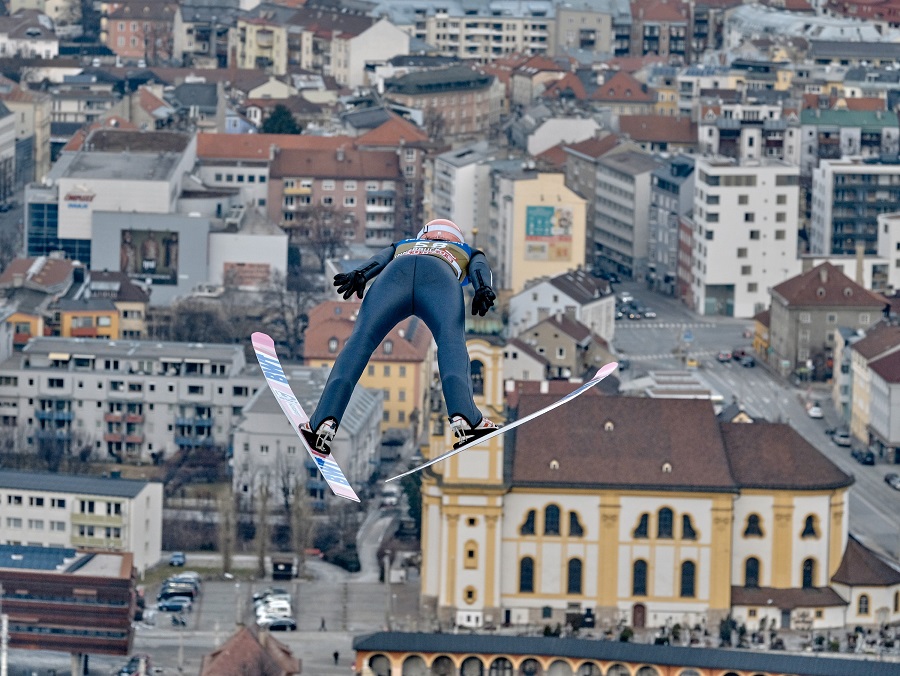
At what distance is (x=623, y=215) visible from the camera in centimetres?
7894

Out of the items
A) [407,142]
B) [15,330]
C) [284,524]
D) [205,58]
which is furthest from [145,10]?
[284,524]

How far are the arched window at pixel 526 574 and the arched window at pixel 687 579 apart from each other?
1.99 m

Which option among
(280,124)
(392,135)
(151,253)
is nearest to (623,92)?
(280,124)

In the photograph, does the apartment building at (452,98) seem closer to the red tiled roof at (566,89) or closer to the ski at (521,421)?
the red tiled roof at (566,89)

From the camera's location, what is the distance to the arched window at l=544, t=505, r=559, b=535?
4925 cm

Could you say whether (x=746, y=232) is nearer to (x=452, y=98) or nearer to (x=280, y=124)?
(x=280, y=124)

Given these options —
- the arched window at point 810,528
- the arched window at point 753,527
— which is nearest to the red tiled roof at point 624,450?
the arched window at point 753,527

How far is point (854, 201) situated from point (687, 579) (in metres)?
29.3

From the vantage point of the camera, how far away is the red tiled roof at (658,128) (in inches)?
3408

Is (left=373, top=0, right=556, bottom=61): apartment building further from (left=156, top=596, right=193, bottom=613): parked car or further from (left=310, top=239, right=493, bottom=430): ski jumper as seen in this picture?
(left=310, top=239, right=493, bottom=430): ski jumper

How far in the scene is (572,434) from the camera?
1918 inches

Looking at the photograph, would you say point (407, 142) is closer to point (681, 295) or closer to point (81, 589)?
point (681, 295)

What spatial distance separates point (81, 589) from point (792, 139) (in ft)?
129

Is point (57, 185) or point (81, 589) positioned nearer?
point (81, 589)
